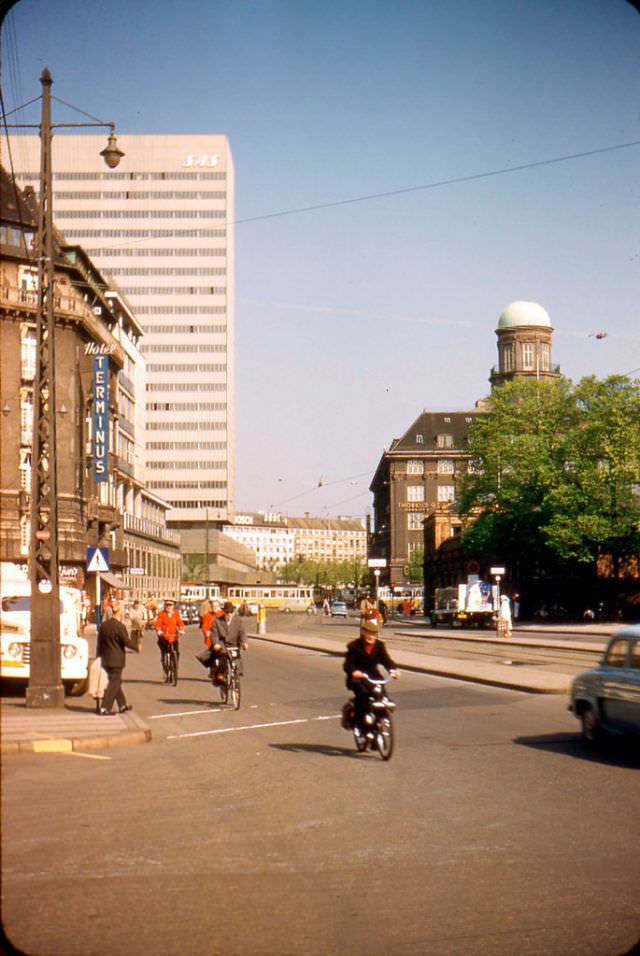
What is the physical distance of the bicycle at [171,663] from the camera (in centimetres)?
2505

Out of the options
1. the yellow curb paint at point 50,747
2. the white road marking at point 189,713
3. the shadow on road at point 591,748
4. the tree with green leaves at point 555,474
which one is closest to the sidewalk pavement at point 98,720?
the yellow curb paint at point 50,747

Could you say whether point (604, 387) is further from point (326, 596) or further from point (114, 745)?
point (326, 596)

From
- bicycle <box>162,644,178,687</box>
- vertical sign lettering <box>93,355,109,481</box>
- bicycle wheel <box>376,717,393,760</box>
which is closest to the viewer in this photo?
vertical sign lettering <box>93,355,109,481</box>

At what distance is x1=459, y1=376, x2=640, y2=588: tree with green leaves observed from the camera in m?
64.5

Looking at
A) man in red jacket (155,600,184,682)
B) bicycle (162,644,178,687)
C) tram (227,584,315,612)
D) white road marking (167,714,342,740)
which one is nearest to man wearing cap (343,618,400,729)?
white road marking (167,714,342,740)

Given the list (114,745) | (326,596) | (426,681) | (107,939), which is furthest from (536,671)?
(326,596)

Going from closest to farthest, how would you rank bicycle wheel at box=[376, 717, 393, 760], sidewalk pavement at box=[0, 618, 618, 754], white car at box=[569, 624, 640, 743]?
bicycle wheel at box=[376, 717, 393, 760], white car at box=[569, 624, 640, 743], sidewalk pavement at box=[0, 618, 618, 754]

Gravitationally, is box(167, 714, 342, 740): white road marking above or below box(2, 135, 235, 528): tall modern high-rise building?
below

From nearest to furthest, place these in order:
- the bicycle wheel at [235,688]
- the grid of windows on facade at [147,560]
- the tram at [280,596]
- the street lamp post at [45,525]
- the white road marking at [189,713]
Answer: the street lamp post at [45,525] → the white road marking at [189,713] → the bicycle wheel at [235,688] → the grid of windows on facade at [147,560] → the tram at [280,596]

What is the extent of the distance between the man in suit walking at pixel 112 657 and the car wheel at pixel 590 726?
6959 millimetres

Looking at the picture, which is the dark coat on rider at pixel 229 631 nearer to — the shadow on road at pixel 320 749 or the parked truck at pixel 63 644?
the parked truck at pixel 63 644

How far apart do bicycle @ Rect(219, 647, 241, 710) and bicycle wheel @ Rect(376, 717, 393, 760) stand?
6.63m

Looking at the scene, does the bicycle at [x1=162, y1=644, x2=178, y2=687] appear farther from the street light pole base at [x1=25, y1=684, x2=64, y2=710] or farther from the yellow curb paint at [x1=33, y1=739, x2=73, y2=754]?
the yellow curb paint at [x1=33, y1=739, x2=73, y2=754]

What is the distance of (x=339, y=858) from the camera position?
7.50 m
